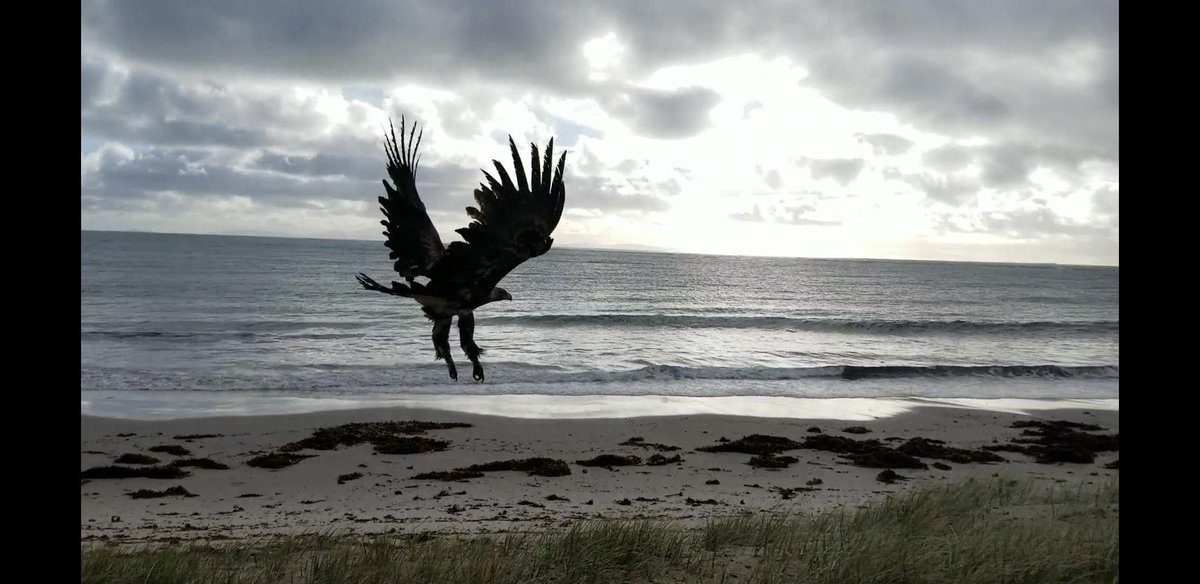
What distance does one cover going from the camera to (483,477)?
12586mm

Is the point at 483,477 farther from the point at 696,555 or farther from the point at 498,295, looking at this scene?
the point at 498,295

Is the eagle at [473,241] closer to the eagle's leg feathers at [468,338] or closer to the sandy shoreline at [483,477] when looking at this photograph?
the eagle's leg feathers at [468,338]

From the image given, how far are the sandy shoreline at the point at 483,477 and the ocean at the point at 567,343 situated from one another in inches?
125

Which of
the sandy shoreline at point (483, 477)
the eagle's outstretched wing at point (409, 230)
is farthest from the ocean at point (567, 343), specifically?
the eagle's outstretched wing at point (409, 230)

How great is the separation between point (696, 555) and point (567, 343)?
19431 millimetres

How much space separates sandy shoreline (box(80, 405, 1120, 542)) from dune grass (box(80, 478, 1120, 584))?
1419mm

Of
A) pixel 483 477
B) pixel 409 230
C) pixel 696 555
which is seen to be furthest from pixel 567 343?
pixel 409 230

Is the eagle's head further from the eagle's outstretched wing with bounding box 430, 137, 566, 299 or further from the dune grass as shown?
the dune grass

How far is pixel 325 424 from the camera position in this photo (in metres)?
15.9
